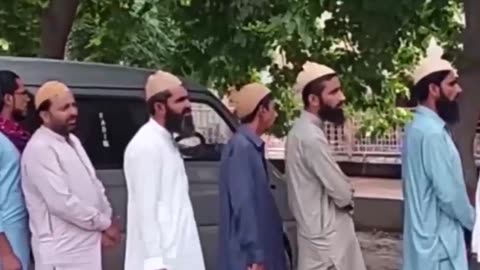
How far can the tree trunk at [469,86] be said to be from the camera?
27.5 feet

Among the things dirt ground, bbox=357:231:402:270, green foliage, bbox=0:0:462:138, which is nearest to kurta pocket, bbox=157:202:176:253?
green foliage, bbox=0:0:462:138

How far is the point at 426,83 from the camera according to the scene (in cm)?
586

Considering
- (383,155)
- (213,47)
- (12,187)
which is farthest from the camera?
(383,155)

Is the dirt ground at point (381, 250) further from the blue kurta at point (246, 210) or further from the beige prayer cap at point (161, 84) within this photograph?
the beige prayer cap at point (161, 84)

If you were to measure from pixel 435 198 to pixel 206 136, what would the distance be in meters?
2.86

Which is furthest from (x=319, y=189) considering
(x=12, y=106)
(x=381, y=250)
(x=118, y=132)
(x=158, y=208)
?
(x=381, y=250)

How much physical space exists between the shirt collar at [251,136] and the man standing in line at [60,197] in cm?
88

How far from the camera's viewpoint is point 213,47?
1005 cm

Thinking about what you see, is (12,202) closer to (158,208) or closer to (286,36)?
(158,208)

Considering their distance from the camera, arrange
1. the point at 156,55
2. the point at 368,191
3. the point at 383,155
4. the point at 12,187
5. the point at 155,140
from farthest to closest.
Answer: the point at 383,155 < the point at 368,191 < the point at 156,55 < the point at 12,187 < the point at 155,140

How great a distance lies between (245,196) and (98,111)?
2.23 m

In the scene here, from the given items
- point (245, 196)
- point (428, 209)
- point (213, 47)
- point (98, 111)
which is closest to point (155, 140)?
point (245, 196)

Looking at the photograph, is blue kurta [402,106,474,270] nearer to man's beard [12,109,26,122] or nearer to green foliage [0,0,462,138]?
man's beard [12,109,26,122]

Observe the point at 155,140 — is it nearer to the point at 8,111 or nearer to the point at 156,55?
the point at 8,111
